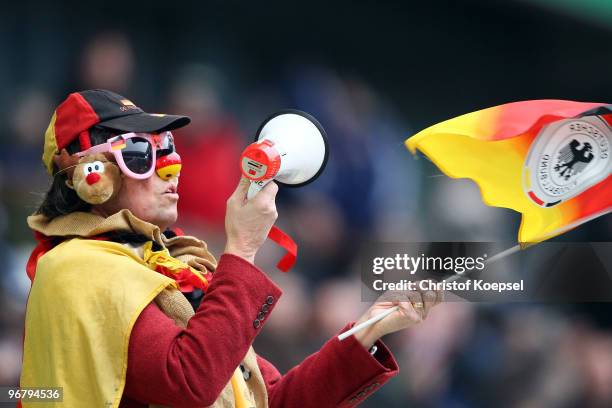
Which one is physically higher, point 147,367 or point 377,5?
→ point 377,5

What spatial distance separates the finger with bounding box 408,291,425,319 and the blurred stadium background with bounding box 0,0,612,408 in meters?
1.97

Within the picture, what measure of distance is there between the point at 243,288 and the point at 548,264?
3.47 feet

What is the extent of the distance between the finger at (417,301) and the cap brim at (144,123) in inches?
31.4

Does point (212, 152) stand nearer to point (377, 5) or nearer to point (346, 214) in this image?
point (346, 214)

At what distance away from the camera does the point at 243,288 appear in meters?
2.48

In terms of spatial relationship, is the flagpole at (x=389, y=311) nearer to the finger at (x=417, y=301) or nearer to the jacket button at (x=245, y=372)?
the finger at (x=417, y=301)

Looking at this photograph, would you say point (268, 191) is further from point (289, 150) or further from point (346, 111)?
point (346, 111)

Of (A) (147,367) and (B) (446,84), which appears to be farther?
(B) (446,84)

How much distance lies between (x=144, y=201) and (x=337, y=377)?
0.74 m

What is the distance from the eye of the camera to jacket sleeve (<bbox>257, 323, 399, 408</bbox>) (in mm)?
2893

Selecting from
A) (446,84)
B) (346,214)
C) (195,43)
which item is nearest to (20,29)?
(195,43)

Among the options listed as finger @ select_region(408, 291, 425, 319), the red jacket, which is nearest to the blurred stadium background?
finger @ select_region(408, 291, 425, 319)

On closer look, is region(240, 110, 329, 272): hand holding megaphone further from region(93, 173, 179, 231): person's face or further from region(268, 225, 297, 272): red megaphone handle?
region(93, 173, 179, 231): person's face

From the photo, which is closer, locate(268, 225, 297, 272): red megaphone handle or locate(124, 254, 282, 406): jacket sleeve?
locate(124, 254, 282, 406): jacket sleeve
